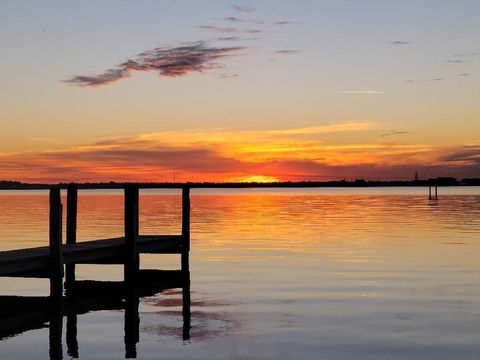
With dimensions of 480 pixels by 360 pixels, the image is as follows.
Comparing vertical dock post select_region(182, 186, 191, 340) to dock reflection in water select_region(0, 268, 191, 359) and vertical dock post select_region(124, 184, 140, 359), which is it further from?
vertical dock post select_region(124, 184, 140, 359)

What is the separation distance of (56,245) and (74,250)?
1559mm

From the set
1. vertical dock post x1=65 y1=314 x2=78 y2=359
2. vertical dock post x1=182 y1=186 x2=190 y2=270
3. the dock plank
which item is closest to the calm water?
vertical dock post x1=65 y1=314 x2=78 y2=359

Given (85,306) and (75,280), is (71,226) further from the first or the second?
(85,306)

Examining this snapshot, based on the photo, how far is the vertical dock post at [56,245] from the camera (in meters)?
19.6

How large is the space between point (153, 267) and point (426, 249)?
41.3 ft

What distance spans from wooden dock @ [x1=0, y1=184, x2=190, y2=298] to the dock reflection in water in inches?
18.5

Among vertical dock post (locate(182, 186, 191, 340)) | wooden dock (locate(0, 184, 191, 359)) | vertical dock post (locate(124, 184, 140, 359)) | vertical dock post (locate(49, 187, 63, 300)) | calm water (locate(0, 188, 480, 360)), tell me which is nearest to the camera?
calm water (locate(0, 188, 480, 360))

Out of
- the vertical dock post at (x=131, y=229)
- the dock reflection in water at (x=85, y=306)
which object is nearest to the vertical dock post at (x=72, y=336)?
the dock reflection in water at (x=85, y=306)

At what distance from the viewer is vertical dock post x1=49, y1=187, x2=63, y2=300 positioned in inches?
772

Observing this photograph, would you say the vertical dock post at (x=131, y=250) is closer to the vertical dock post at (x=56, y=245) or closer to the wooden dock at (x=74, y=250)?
the wooden dock at (x=74, y=250)

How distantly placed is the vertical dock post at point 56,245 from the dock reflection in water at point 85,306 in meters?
0.31

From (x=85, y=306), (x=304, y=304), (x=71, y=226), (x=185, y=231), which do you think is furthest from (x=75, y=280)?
(x=304, y=304)

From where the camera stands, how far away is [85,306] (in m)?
20.7

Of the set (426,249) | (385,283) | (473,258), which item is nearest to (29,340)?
(385,283)
